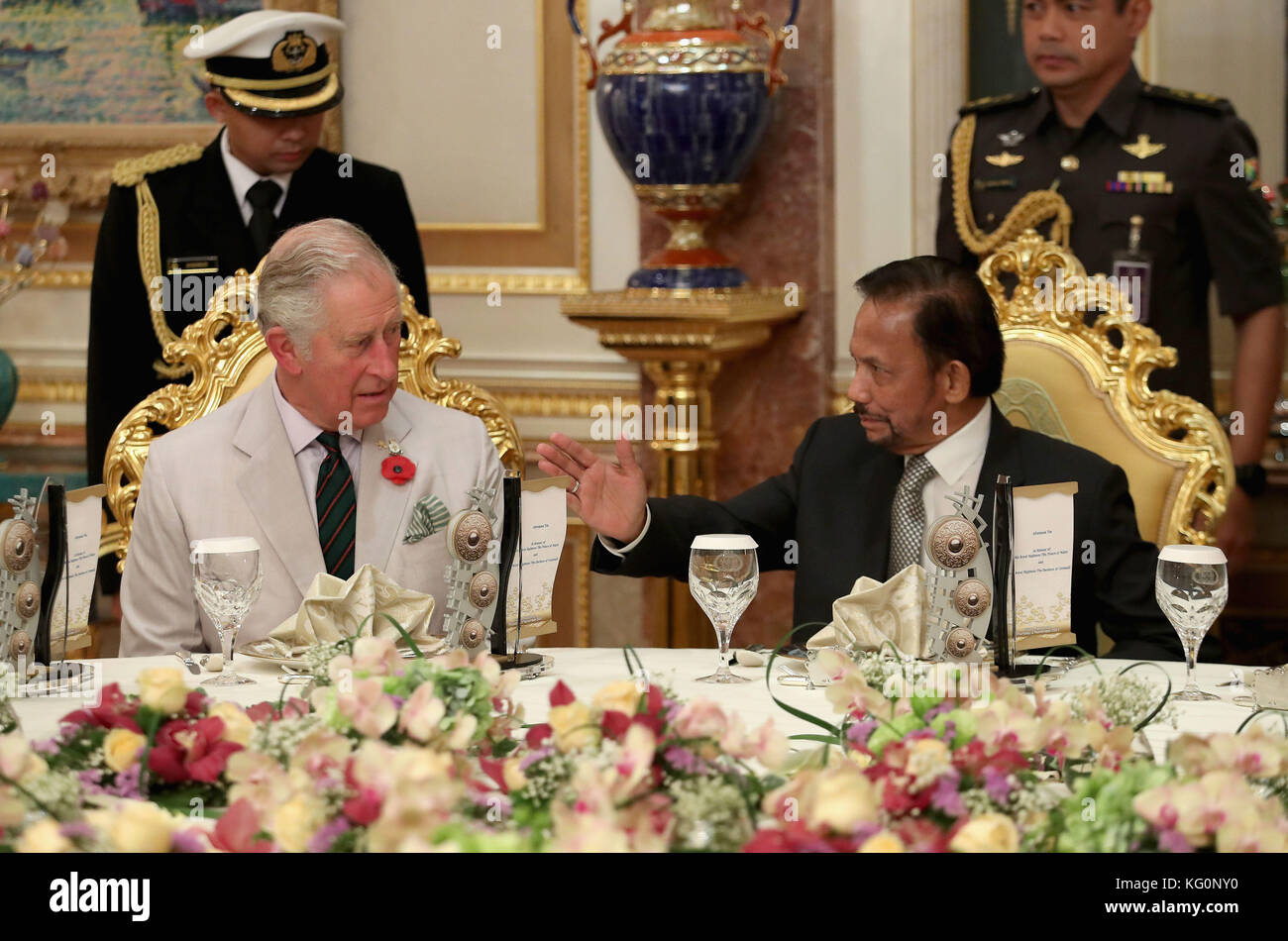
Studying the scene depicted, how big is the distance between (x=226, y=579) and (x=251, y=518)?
53 centimetres

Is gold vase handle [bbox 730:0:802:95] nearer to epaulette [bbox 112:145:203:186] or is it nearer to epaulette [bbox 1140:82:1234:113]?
epaulette [bbox 1140:82:1234:113]

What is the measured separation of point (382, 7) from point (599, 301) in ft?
4.01

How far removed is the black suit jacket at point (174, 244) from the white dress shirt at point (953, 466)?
1383mm

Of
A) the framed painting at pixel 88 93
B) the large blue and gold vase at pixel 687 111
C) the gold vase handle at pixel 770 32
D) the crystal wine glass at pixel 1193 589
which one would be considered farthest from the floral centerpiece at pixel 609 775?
the framed painting at pixel 88 93

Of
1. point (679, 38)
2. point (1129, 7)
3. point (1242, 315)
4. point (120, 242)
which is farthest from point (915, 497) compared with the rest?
point (120, 242)

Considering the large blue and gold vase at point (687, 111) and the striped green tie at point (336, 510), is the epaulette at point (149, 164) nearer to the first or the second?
the large blue and gold vase at point (687, 111)

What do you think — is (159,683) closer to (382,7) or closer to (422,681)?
(422,681)

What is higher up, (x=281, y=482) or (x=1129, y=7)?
(x=1129, y=7)

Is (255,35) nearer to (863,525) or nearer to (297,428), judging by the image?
(297,428)

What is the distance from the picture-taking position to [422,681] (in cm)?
126

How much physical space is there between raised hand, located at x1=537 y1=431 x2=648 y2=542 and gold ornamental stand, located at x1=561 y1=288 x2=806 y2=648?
4.63 ft

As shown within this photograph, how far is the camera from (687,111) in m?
3.65

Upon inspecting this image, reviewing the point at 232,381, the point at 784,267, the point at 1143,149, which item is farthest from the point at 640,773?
the point at 784,267

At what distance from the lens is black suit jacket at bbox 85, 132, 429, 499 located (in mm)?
3426
